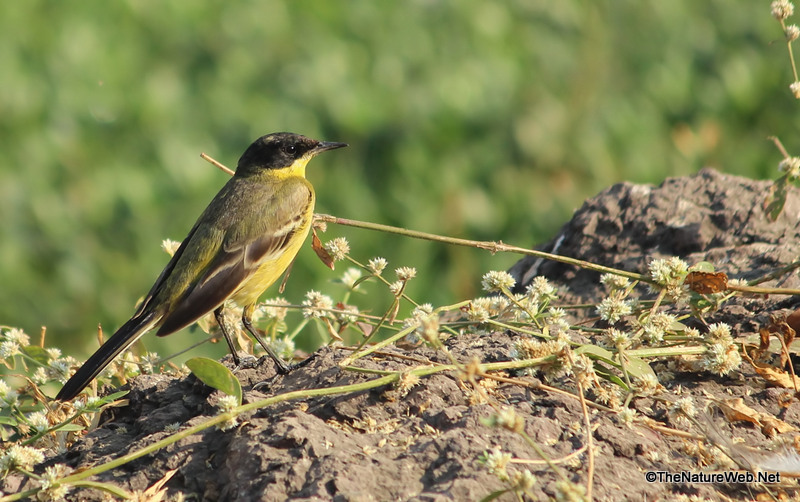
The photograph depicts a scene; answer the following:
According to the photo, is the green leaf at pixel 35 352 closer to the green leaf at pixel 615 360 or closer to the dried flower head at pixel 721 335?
the green leaf at pixel 615 360

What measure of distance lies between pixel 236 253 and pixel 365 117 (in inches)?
178

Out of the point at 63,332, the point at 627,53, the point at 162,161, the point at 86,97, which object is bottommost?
the point at 63,332

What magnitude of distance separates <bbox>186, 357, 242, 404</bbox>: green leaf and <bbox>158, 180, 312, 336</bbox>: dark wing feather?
1.19 m

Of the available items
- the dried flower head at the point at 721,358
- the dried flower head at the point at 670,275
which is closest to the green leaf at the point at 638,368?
the dried flower head at the point at 721,358

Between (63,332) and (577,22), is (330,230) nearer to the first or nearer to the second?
(63,332)

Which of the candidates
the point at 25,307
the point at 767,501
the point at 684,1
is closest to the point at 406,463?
the point at 767,501

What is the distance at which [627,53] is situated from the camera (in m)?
10.7

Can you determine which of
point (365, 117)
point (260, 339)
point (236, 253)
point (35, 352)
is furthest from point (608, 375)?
point (365, 117)

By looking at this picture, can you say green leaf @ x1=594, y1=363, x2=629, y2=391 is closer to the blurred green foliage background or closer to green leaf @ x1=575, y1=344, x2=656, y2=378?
green leaf @ x1=575, y1=344, x2=656, y2=378

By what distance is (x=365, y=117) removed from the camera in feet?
31.1

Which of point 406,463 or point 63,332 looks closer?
point 406,463

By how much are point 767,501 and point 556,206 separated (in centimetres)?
597

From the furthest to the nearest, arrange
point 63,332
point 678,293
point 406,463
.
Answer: point 63,332, point 678,293, point 406,463

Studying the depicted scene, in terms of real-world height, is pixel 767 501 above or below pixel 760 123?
below
